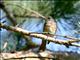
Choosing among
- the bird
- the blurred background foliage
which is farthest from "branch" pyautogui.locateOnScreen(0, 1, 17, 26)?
the bird

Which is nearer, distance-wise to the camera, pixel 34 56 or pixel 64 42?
pixel 64 42

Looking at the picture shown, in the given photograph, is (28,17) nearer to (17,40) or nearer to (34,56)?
(17,40)

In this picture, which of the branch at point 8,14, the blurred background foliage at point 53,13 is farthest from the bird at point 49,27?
the branch at point 8,14

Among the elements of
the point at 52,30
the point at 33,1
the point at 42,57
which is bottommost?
the point at 42,57

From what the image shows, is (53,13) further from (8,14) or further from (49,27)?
(8,14)

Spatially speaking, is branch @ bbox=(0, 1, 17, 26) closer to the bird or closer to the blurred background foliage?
the blurred background foliage

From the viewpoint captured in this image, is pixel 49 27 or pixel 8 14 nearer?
pixel 49 27

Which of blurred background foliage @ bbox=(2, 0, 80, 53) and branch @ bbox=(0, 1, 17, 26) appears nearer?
blurred background foliage @ bbox=(2, 0, 80, 53)

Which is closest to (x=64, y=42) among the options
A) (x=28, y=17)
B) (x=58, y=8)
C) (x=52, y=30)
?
(x=52, y=30)

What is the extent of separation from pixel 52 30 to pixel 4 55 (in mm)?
218

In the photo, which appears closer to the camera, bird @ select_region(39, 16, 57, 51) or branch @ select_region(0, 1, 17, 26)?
bird @ select_region(39, 16, 57, 51)

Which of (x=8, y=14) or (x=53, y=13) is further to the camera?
(x=8, y=14)

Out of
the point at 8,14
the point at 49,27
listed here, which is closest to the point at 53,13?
the point at 49,27

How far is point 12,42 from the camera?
1.12 meters
